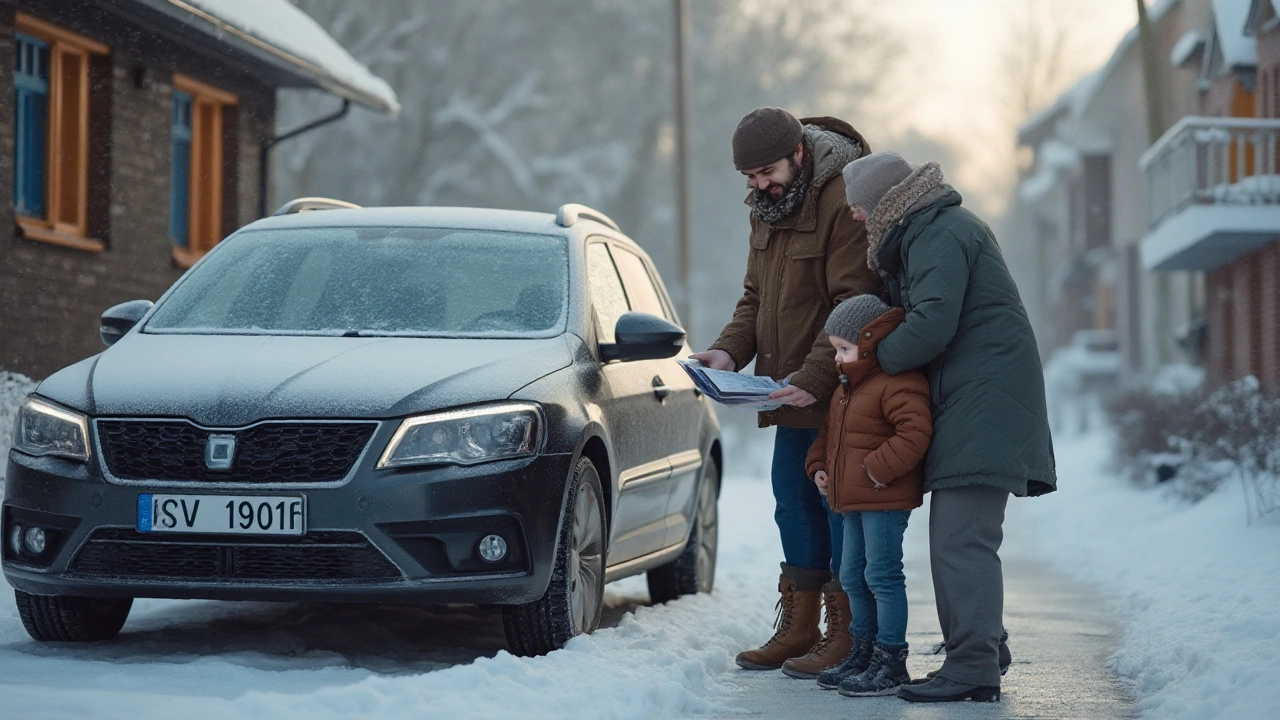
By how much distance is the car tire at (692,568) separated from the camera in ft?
28.5

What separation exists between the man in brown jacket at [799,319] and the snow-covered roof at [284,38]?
6.95 metres

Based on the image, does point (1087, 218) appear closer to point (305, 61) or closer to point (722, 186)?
point (722, 186)

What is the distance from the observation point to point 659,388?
7906 mm

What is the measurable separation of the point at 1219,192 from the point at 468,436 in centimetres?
1874

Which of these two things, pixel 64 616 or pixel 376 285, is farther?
pixel 376 285

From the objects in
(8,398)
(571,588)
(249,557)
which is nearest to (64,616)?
(249,557)

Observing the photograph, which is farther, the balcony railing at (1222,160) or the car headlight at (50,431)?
the balcony railing at (1222,160)

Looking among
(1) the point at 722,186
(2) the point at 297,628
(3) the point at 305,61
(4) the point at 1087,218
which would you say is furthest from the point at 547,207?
(2) the point at 297,628

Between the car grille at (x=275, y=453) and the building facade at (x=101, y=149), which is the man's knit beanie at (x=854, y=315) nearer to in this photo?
the car grille at (x=275, y=453)

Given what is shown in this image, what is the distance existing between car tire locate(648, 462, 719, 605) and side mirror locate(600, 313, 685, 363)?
1.69 m

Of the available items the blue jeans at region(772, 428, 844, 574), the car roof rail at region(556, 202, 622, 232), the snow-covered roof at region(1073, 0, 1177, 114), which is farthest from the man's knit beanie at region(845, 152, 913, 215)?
the snow-covered roof at region(1073, 0, 1177, 114)

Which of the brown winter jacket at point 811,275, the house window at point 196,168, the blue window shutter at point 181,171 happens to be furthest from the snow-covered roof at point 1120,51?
the brown winter jacket at point 811,275

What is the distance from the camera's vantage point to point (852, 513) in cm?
633

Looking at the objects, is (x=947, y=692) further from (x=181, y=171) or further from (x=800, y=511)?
(x=181, y=171)
